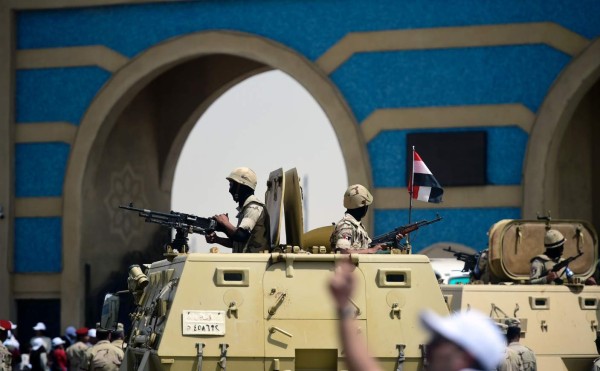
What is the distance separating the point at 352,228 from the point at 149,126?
20.6m

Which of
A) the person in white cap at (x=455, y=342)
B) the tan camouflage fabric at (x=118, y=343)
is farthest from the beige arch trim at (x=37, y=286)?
the person in white cap at (x=455, y=342)

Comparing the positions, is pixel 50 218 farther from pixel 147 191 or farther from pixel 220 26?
pixel 220 26

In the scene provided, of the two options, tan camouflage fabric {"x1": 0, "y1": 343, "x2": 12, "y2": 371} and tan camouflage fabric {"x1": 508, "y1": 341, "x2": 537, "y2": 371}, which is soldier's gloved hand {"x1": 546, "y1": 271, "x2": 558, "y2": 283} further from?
tan camouflage fabric {"x1": 0, "y1": 343, "x2": 12, "y2": 371}

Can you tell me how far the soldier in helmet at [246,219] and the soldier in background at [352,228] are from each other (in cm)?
56

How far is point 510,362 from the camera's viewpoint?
38.0ft

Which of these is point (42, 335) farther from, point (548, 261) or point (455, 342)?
point (455, 342)

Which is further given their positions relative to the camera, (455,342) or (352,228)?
(352,228)

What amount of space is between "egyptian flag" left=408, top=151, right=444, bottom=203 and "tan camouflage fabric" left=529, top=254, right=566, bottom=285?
1.20 meters

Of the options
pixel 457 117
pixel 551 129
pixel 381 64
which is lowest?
pixel 551 129

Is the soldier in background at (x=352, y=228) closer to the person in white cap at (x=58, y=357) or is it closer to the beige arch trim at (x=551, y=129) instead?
the person in white cap at (x=58, y=357)

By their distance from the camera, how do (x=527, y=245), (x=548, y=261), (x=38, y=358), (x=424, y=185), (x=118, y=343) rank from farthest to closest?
(x=38, y=358) → (x=527, y=245) → (x=118, y=343) → (x=548, y=261) → (x=424, y=185)

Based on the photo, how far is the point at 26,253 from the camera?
2892 cm

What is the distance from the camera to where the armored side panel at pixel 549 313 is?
→ 13609 millimetres

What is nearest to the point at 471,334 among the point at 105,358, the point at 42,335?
the point at 105,358
